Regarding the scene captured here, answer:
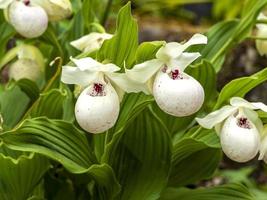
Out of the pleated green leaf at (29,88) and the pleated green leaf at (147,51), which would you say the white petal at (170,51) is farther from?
the pleated green leaf at (29,88)

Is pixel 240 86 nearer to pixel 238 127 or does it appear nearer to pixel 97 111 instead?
pixel 238 127

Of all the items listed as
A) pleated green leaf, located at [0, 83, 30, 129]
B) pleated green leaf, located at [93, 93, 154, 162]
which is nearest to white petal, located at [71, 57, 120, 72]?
pleated green leaf, located at [93, 93, 154, 162]

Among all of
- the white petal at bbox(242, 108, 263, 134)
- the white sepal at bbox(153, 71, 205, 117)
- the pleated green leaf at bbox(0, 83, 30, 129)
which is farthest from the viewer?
the pleated green leaf at bbox(0, 83, 30, 129)

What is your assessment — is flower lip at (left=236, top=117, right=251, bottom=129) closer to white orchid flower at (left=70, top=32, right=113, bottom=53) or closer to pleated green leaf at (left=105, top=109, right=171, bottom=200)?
pleated green leaf at (left=105, top=109, right=171, bottom=200)

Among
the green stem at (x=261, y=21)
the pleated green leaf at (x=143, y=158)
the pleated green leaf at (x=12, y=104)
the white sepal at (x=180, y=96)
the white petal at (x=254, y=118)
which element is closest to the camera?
the white sepal at (x=180, y=96)

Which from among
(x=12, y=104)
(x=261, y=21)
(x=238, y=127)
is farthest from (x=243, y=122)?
(x=12, y=104)

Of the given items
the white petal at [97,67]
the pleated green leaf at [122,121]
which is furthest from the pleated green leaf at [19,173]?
the white petal at [97,67]

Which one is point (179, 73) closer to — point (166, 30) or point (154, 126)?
point (154, 126)
